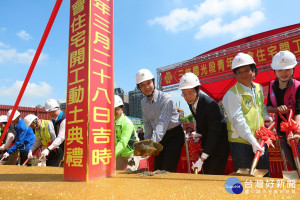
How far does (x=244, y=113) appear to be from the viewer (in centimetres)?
190

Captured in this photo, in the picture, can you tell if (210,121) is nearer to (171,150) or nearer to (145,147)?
(171,150)

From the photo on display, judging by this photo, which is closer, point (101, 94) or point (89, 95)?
point (89, 95)

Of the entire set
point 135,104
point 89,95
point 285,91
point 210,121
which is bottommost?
point 210,121

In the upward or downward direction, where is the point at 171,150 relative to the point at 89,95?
downward

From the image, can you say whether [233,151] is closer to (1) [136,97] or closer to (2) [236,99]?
(2) [236,99]

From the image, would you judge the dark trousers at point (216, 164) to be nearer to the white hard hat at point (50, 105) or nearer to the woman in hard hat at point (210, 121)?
the woman in hard hat at point (210, 121)

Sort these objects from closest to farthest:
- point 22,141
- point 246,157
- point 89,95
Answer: point 89,95
point 246,157
point 22,141

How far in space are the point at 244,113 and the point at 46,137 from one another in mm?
3155

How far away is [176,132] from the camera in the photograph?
242 cm

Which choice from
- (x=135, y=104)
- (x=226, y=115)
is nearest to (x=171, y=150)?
(x=226, y=115)

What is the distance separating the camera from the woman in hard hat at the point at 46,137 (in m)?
3.39

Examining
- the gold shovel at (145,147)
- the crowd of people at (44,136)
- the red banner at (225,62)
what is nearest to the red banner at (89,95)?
the gold shovel at (145,147)

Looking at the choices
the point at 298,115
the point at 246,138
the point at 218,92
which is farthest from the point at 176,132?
the point at 218,92

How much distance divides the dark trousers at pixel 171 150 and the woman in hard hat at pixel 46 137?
1.83 meters
